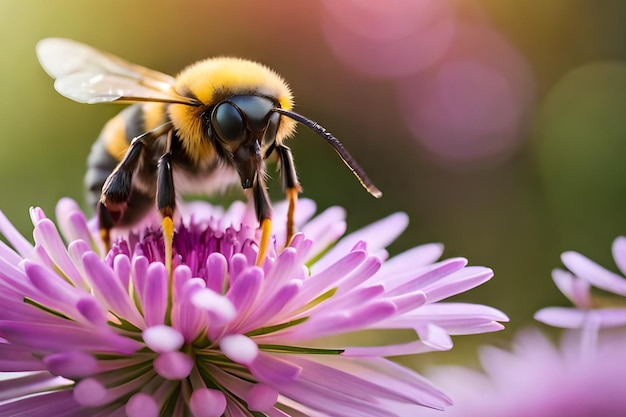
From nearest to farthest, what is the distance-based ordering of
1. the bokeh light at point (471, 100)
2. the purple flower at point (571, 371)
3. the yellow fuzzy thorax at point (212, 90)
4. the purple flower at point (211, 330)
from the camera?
1. the purple flower at point (211, 330)
2. the purple flower at point (571, 371)
3. the yellow fuzzy thorax at point (212, 90)
4. the bokeh light at point (471, 100)

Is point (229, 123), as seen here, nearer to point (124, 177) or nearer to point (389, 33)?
point (124, 177)

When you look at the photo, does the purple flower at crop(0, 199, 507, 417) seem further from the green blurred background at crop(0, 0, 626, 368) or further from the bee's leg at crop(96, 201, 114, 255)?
the green blurred background at crop(0, 0, 626, 368)

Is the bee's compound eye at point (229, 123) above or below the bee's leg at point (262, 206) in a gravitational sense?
above

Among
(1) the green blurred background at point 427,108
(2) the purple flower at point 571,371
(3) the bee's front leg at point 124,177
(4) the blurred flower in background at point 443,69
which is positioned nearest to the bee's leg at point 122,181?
(3) the bee's front leg at point 124,177

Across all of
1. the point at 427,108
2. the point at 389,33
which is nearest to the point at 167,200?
the point at 427,108

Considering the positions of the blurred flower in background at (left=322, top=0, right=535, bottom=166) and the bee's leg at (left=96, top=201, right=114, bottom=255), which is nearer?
the bee's leg at (left=96, top=201, right=114, bottom=255)

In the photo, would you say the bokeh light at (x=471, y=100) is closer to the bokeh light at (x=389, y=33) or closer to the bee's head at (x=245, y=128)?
the bokeh light at (x=389, y=33)

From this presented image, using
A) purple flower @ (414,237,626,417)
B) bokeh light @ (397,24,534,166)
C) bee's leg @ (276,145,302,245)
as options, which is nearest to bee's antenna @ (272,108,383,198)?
bee's leg @ (276,145,302,245)

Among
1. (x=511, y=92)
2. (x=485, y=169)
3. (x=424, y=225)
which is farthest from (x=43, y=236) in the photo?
(x=511, y=92)
